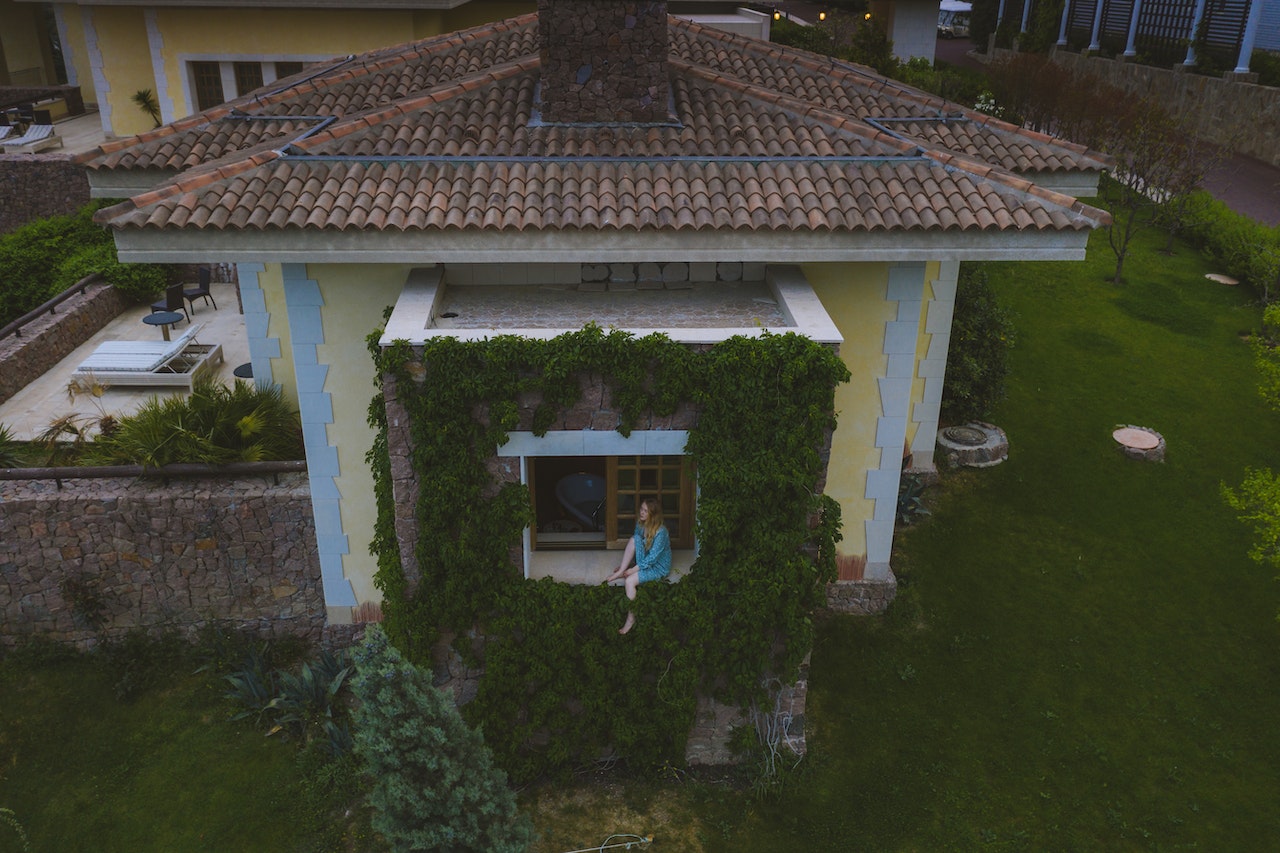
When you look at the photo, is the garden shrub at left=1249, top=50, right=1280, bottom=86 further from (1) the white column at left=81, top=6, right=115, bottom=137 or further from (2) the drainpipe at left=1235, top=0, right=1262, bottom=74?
(1) the white column at left=81, top=6, right=115, bottom=137

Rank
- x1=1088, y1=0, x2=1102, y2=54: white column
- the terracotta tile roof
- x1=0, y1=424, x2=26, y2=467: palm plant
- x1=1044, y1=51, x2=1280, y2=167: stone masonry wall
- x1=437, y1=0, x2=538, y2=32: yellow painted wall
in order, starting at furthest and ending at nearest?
x1=1088, y1=0, x2=1102, y2=54: white column → x1=1044, y1=51, x2=1280, y2=167: stone masonry wall → x1=437, y1=0, x2=538, y2=32: yellow painted wall → x1=0, y1=424, x2=26, y2=467: palm plant → the terracotta tile roof

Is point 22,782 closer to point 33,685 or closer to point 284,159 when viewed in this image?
point 33,685

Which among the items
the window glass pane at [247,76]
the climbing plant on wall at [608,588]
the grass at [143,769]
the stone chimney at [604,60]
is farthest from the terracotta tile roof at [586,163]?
the window glass pane at [247,76]

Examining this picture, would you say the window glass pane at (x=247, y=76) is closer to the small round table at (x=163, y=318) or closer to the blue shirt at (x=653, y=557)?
the small round table at (x=163, y=318)

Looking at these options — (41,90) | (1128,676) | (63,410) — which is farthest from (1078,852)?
(41,90)

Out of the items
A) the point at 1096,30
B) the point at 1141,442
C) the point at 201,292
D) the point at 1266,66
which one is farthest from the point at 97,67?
the point at 1096,30

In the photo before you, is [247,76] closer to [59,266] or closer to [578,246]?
[59,266]

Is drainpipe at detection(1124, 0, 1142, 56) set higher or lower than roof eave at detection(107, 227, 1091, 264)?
higher

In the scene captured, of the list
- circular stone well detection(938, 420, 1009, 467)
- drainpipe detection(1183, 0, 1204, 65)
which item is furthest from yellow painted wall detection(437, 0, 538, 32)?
drainpipe detection(1183, 0, 1204, 65)
